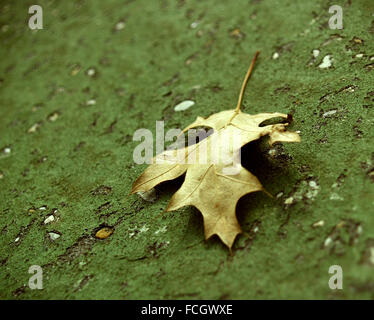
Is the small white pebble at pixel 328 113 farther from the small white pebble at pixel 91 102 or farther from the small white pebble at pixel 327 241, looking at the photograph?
the small white pebble at pixel 91 102

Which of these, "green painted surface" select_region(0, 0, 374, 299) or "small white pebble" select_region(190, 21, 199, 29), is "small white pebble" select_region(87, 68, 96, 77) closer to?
"green painted surface" select_region(0, 0, 374, 299)

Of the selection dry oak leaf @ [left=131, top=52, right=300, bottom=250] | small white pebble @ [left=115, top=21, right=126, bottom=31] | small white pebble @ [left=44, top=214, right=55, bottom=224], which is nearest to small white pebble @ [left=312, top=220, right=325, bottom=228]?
dry oak leaf @ [left=131, top=52, right=300, bottom=250]

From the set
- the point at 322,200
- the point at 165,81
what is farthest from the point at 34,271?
the point at 165,81

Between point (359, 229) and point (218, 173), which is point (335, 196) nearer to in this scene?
point (359, 229)

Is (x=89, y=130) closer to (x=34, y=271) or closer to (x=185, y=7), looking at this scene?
(x=34, y=271)

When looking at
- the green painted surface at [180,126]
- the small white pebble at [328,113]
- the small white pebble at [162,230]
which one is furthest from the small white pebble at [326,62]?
the small white pebble at [162,230]

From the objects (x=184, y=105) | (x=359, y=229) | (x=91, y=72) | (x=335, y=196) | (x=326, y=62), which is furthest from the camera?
(x=91, y=72)

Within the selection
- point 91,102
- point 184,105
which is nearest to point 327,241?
point 184,105
